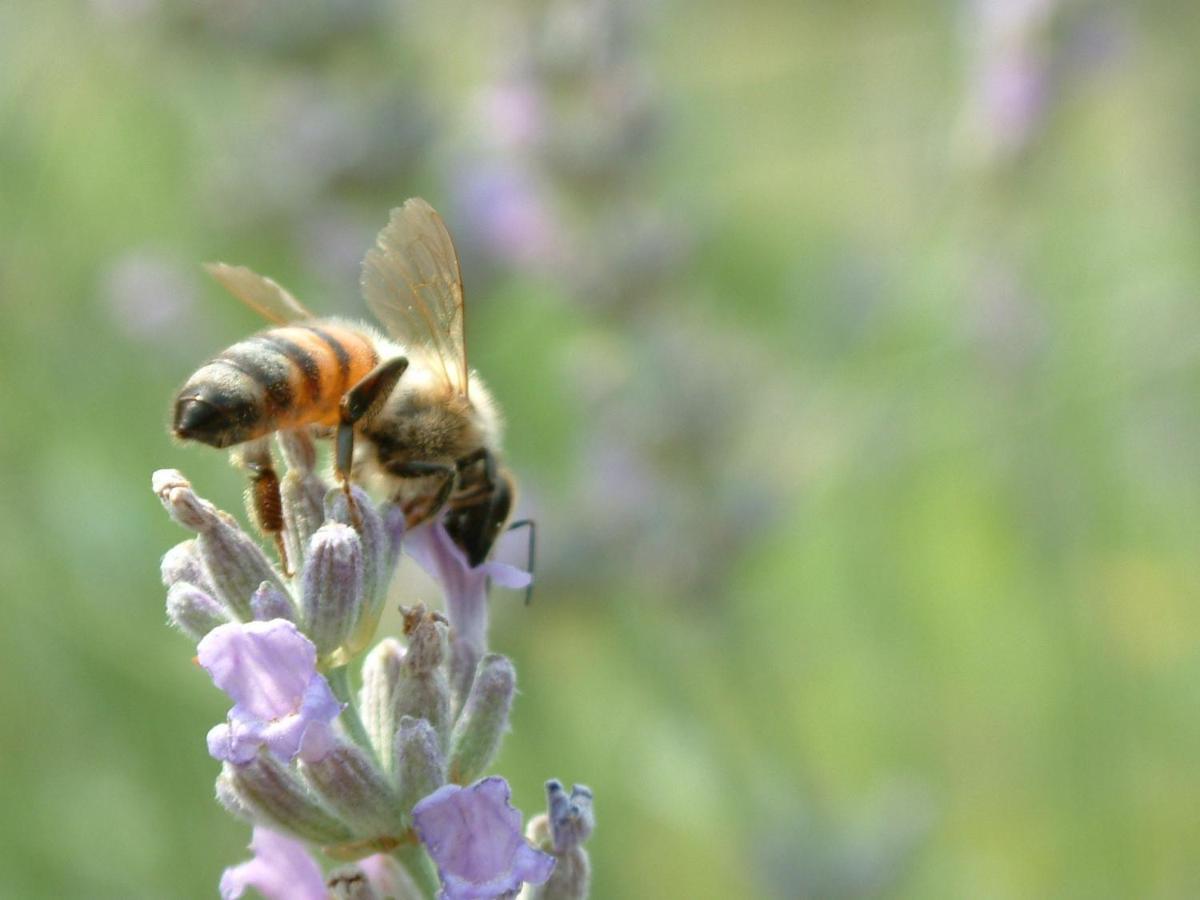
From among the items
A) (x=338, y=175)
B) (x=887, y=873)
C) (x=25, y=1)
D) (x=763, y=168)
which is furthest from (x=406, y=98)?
(x=763, y=168)

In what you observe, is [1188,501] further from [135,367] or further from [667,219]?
[135,367]

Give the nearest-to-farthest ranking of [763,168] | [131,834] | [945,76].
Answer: [131,834]
[945,76]
[763,168]

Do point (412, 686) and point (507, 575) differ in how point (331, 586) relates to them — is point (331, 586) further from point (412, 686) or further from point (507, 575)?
point (507, 575)

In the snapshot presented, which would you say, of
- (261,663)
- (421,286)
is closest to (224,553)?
(261,663)

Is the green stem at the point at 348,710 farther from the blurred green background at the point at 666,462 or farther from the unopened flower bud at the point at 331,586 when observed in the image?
the blurred green background at the point at 666,462

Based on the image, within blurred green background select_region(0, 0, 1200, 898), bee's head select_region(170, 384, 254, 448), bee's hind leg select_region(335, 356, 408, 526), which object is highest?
bee's head select_region(170, 384, 254, 448)

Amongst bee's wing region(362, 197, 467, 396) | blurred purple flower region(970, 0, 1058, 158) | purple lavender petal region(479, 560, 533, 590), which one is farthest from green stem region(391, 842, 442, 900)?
blurred purple flower region(970, 0, 1058, 158)

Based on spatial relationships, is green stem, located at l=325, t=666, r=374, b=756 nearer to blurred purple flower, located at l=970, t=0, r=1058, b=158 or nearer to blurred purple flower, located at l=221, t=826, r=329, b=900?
blurred purple flower, located at l=221, t=826, r=329, b=900
